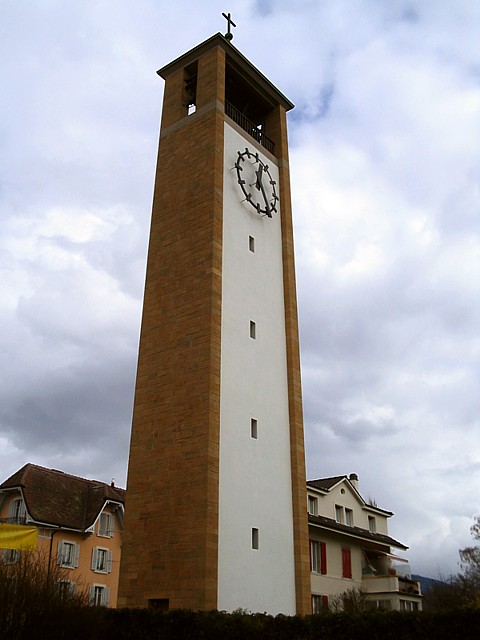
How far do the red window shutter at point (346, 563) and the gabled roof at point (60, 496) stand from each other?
40.2 ft

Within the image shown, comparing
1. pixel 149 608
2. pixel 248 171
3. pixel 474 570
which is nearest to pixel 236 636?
pixel 149 608

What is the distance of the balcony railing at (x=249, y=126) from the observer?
27.9 m

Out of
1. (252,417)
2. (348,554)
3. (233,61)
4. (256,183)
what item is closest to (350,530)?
(348,554)

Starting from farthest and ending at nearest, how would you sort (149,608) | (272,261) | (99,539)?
(99,539) < (272,261) < (149,608)

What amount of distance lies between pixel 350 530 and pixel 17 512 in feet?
52.6

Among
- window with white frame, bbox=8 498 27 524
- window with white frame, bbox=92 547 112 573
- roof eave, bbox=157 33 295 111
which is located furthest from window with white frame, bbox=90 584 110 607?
roof eave, bbox=157 33 295 111

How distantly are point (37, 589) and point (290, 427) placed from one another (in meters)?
10.9

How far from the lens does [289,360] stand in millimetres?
24844

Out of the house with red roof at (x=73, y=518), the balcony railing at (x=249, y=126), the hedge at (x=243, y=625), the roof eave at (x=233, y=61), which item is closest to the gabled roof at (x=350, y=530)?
the house with red roof at (x=73, y=518)

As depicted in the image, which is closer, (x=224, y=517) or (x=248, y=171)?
(x=224, y=517)

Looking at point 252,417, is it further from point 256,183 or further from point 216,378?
point 256,183

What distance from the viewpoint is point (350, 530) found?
105 feet

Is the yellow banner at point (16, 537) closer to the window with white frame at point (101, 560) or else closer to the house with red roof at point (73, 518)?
the house with red roof at point (73, 518)

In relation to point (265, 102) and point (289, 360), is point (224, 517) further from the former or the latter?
point (265, 102)
